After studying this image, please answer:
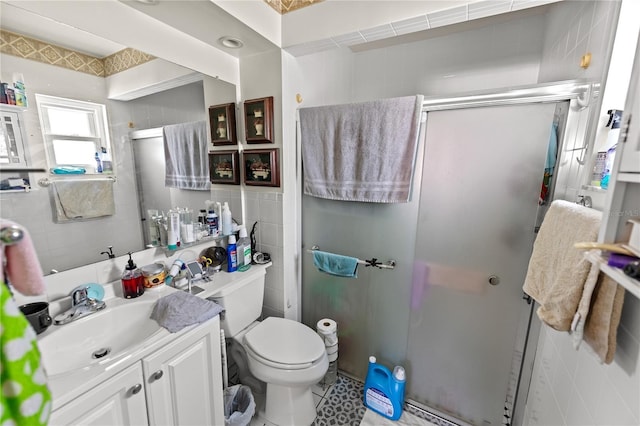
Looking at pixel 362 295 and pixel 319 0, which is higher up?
pixel 319 0

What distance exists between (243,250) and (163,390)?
771mm

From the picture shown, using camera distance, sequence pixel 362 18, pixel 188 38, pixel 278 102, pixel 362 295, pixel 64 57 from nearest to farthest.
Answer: pixel 64 57 → pixel 362 18 → pixel 188 38 → pixel 278 102 → pixel 362 295

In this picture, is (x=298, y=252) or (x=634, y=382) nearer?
(x=634, y=382)

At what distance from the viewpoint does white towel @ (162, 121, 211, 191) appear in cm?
140

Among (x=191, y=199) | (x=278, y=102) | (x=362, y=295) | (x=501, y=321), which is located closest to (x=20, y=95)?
(x=191, y=199)

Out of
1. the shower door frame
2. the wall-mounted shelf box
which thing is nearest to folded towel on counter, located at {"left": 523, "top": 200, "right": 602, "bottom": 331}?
the wall-mounted shelf box

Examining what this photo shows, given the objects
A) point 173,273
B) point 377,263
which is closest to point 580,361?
point 377,263

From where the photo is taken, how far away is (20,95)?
91 centimetres

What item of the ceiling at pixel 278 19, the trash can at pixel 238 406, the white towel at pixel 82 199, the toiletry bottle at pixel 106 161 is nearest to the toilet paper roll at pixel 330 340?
the trash can at pixel 238 406

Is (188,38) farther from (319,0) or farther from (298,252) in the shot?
(298,252)

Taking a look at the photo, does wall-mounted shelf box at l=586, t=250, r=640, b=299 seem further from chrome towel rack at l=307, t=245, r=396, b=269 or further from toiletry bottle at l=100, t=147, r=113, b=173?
toiletry bottle at l=100, t=147, r=113, b=173

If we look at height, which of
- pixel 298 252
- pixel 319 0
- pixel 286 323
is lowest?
pixel 286 323

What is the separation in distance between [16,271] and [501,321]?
1.79 m

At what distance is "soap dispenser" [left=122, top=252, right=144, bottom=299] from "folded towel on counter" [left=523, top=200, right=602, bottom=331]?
1529 mm
